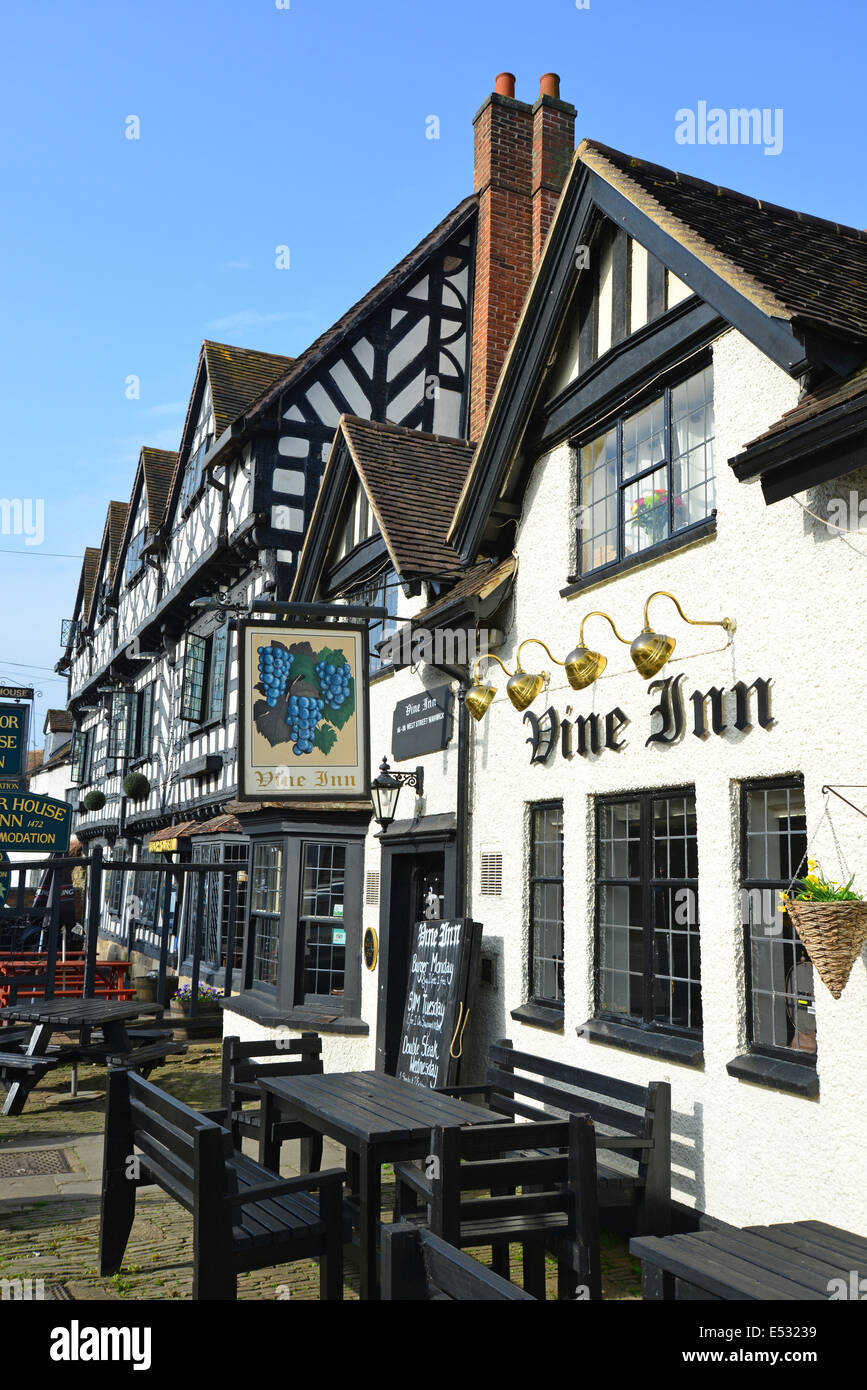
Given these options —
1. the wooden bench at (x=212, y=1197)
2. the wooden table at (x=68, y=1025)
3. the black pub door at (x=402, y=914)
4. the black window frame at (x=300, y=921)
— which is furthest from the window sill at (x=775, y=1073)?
the wooden table at (x=68, y=1025)

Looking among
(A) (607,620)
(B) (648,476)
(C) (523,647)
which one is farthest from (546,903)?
(B) (648,476)

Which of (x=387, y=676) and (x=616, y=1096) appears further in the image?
(x=387, y=676)

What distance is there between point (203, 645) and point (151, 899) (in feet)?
24.5

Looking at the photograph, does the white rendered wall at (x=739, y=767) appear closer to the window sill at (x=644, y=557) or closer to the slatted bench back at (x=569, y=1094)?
the window sill at (x=644, y=557)

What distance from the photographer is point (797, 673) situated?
586 cm

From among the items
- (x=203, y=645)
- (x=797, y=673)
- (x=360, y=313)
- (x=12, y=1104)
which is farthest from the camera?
(x=203, y=645)

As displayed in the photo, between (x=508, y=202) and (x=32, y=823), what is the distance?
1060cm

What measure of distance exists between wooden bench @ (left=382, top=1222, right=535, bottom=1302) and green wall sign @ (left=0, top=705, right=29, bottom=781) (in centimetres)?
1571

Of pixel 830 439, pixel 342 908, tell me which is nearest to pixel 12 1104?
pixel 342 908

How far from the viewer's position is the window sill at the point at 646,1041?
6.47 meters

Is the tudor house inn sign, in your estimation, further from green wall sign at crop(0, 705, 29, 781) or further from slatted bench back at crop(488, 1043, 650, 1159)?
green wall sign at crop(0, 705, 29, 781)

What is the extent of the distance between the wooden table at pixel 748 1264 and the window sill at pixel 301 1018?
7.00 m

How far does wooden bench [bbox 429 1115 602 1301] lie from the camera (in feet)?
15.7

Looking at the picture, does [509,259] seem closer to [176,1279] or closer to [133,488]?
[176,1279]
